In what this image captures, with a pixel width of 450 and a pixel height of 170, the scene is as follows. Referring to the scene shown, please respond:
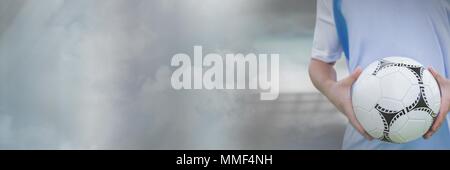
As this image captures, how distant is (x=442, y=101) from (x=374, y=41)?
1.56ft

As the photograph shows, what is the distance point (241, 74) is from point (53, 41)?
108cm

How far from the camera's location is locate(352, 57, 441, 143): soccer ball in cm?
281

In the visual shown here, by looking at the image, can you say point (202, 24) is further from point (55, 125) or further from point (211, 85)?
point (55, 125)

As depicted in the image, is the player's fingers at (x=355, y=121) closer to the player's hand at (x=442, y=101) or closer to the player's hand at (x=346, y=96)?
the player's hand at (x=346, y=96)

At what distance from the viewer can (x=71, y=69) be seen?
334cm

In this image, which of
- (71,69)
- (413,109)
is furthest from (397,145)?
(71,69)

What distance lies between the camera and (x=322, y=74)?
324 centimetres

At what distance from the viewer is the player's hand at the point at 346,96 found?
9.91 ft

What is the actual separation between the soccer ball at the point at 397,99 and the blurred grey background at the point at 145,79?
364mm

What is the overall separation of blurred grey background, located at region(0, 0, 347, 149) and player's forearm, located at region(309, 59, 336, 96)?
4 centimetres

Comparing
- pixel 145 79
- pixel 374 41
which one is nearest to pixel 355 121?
pixel 374 41

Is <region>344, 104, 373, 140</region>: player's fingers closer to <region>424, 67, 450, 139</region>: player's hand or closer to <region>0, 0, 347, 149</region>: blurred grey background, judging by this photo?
<region>0, 0, 347, 149</region>: blurred grey background

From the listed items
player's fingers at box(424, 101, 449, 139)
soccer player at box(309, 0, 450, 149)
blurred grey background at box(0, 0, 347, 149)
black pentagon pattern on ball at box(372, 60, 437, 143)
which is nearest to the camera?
black pentagon pattern on ball at box(372, 60, 437, 143)

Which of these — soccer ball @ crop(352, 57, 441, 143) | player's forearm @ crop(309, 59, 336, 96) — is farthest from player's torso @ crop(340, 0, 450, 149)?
soccer ball @ crop(352, 57, 441, 143)
